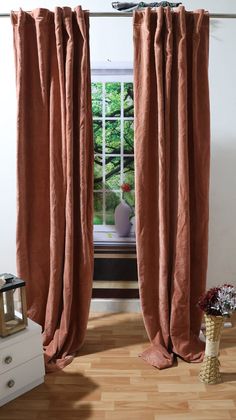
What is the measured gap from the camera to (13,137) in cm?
294

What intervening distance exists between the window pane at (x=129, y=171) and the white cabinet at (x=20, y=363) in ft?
4.62

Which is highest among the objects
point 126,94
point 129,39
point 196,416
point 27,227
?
point 129,39

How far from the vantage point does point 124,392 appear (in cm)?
212

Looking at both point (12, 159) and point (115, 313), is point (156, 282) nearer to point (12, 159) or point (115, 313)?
point (115, 313)

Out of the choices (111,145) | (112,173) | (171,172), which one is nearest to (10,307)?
(171,172)

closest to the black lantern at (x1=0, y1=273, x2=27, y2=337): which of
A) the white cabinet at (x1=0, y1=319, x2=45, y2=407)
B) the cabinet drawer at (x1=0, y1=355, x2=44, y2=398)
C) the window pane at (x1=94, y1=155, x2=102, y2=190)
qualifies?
the white cabinet at (x1=0, y1=319, x2=45, y2=407)

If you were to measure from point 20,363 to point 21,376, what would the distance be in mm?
71

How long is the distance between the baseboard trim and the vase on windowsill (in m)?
0.50

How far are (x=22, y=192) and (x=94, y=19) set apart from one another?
53.1 inches

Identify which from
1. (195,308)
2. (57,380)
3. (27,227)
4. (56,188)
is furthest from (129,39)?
(57,380)

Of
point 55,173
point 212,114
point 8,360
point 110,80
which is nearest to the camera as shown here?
point 8,360

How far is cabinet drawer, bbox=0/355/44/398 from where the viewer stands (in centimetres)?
202

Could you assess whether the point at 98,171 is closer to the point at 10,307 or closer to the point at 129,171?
the point at 129,171

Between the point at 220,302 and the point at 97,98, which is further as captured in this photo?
the point at 97,98
